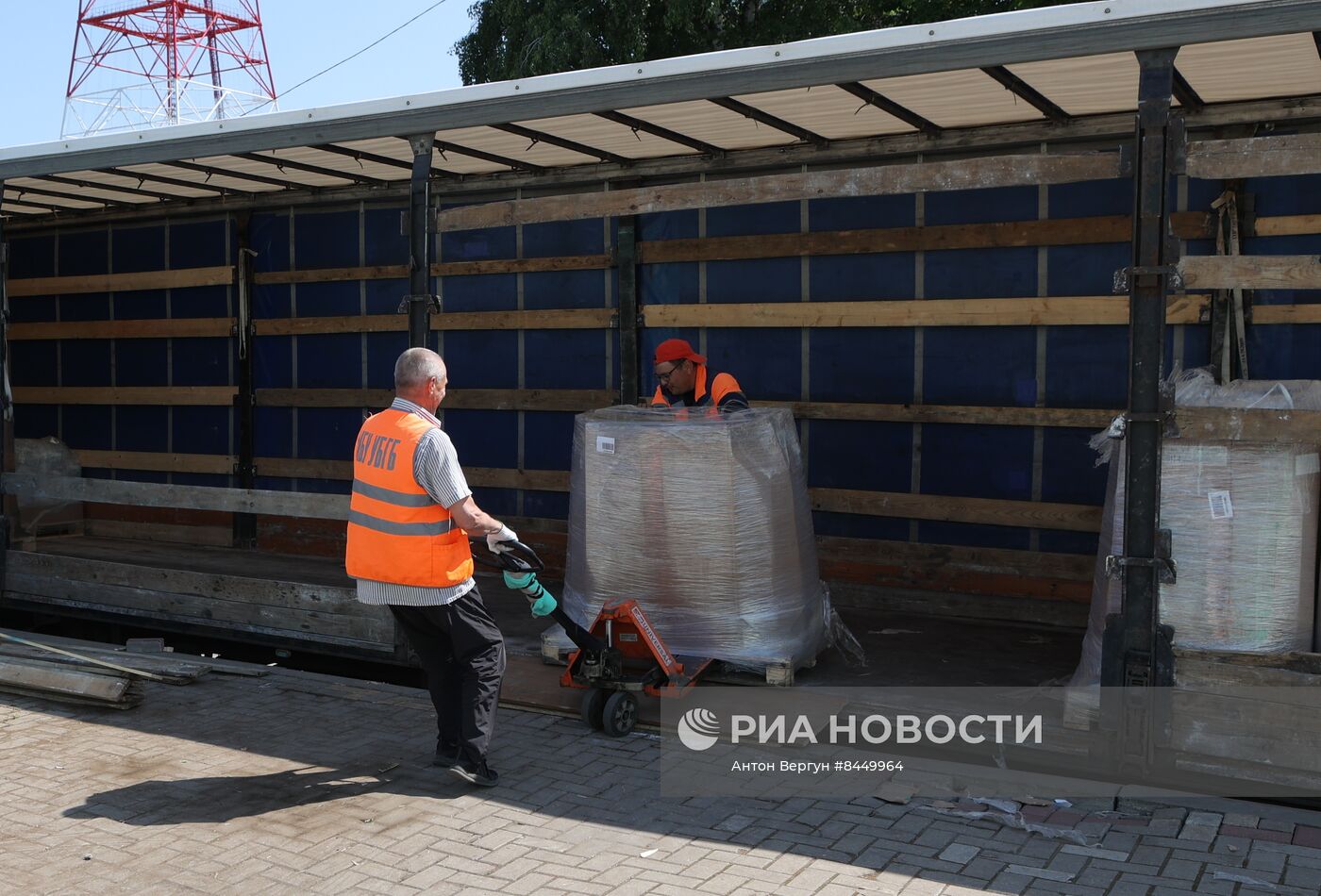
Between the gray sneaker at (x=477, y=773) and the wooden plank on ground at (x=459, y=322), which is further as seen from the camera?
the wooden plank on ground at (x=459, y=322)

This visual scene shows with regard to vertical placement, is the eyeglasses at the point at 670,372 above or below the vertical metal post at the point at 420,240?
below

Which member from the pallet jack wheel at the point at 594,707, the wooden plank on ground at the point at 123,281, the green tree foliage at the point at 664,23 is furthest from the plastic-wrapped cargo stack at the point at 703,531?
the green tree foliage at the point at 664,23

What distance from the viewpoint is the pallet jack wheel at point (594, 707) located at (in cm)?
599

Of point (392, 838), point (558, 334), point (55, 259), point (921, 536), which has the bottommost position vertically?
point (392, 838)

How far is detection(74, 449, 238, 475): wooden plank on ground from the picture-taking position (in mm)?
10941

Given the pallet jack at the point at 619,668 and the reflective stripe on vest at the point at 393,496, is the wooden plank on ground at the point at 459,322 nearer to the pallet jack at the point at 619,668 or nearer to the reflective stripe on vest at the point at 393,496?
the pallet jack at the point at 619,668

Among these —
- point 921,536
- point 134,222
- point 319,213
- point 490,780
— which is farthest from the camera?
point 134,222

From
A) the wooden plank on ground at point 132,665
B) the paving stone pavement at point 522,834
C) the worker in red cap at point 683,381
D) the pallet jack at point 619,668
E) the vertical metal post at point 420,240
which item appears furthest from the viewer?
the wooden plank on ground at point 132,665

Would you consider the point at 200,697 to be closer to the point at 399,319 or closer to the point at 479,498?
the point at 479,498

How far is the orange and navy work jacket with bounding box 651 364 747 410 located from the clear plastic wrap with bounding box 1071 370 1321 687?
2.37 m

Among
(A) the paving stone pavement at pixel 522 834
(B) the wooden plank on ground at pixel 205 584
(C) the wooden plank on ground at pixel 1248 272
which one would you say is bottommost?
(A) the paving stone pavement at pixel 522 834

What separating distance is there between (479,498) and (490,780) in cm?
455

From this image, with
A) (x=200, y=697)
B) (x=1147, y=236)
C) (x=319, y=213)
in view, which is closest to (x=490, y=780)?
(x=200, y=697)

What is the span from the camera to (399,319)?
983cm
